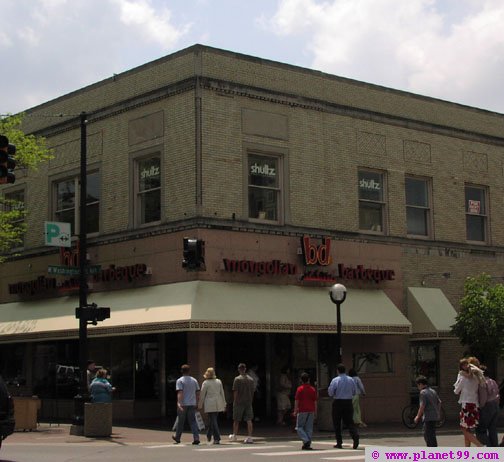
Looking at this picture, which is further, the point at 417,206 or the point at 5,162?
the point at 417,206

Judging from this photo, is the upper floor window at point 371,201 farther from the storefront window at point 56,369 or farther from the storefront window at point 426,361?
the storefront window at point 56,369

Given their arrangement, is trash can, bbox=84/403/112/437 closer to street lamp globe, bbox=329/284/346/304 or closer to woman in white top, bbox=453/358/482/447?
street lamp globe, bbox=329/284/346/304

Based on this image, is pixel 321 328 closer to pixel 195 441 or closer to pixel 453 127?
pixel 195 441

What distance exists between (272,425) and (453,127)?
12674 mm

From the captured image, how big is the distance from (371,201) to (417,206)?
2051 millimetres

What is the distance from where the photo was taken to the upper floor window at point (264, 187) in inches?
1059

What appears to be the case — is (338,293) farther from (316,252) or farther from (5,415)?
(5,415)

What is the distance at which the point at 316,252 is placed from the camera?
27.1 meters

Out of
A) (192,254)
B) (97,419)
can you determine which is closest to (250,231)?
(192,254)

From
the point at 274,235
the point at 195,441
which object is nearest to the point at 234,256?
the point at 274,235

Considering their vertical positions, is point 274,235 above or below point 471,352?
above

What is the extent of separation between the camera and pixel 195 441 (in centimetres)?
2052

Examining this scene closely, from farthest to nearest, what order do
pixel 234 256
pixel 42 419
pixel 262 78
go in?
pixel 42 419, pixel 262 78, pixel 234 256

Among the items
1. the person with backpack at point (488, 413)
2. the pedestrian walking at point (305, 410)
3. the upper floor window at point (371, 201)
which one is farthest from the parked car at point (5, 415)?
the upper floor window at point (371, 201)
